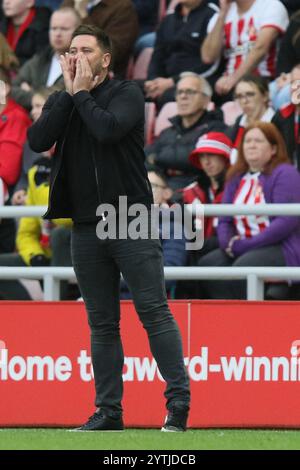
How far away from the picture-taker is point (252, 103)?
1032 cm

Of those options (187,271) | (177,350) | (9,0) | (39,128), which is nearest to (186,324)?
(187,271)

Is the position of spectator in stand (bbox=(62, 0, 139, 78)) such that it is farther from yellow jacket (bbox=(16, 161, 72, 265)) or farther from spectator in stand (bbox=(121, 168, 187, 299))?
spectator in stand (bbox=(121, 168, 187, 299))

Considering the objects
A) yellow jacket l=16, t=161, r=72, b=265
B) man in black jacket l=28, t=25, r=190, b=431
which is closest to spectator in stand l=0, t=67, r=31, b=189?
yellow jacket l=16, t=161, r=72, b=265

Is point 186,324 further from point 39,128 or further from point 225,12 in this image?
point 225,12

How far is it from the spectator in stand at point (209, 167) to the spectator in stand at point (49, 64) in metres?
1.89

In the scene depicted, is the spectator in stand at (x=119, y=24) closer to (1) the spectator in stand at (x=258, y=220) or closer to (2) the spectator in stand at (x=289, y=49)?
(2) the spectator in stand at (x=289, y=49)

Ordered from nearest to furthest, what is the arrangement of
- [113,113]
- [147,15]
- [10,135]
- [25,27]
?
[113,113] < [10,135] < [25,27] < [147,15]

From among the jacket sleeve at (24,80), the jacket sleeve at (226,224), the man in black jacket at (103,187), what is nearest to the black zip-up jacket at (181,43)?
the jacket sleeve at (24,80)

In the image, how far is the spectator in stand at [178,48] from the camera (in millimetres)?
11602

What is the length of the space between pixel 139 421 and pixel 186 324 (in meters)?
0.71

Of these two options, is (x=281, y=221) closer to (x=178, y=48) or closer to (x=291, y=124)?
(x=291, y=124)

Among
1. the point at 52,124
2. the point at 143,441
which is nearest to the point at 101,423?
the point at 143,441

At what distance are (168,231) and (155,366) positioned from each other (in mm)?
1221

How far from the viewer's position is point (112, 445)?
20.5ft
